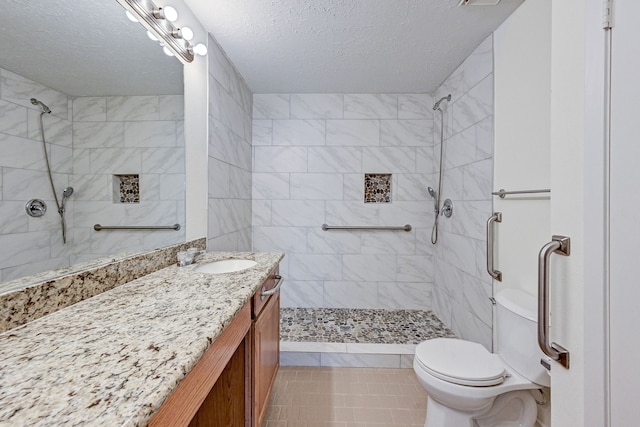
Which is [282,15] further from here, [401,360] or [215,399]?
[401,360]

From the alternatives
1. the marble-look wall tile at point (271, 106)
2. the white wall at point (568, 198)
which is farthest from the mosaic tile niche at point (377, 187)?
the white wall at point (568, 198)

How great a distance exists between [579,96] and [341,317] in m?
2.31

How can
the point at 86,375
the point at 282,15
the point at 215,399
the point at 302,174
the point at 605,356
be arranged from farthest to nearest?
the point at 302,174
the point at 282,15
the point at 215,399
the point at 605,356
the point at 86,375

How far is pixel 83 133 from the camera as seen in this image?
920 mm

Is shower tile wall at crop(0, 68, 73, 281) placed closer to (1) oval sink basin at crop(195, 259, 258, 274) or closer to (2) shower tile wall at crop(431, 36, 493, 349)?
(1) oval sink basin at crop(195, 259, 258, 274)

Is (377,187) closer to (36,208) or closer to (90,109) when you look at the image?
(90,109)

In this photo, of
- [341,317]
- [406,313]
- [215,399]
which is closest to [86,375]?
[215,399]

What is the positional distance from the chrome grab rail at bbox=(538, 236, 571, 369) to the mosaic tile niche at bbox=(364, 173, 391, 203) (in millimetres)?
2047

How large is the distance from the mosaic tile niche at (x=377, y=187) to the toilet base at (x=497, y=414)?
179cm

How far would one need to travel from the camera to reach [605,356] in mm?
603

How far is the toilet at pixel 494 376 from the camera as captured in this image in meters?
A: 1.18

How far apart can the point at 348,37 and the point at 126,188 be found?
1.59 m

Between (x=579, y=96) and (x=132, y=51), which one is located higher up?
(x=132, y=51)

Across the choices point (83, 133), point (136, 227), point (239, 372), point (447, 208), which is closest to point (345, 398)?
point (239, 372)
